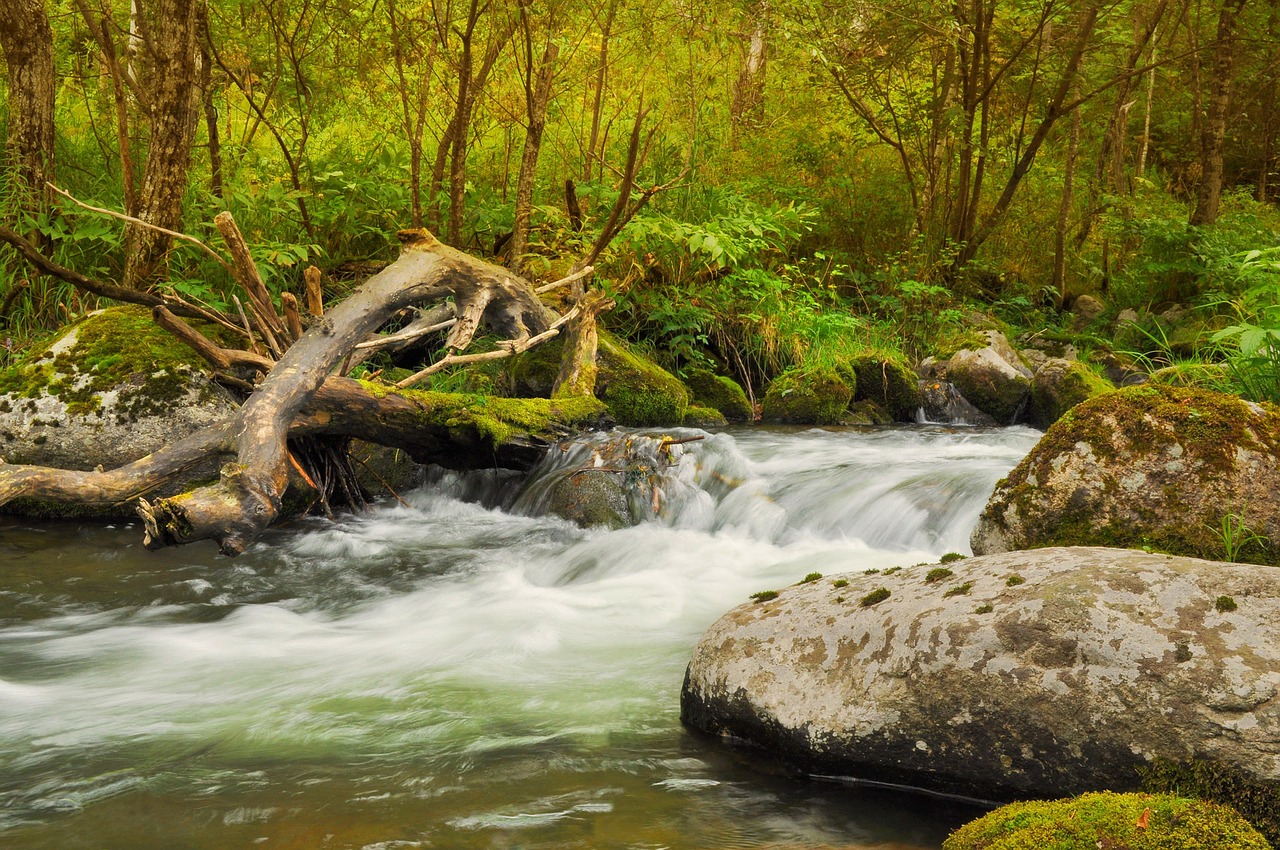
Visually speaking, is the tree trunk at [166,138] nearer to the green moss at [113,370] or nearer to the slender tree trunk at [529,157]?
the green moss at [113,370]

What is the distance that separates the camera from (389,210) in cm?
904

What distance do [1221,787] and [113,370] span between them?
6.29m

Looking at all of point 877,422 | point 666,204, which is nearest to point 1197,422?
point 877,422

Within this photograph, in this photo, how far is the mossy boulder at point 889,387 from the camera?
953cm

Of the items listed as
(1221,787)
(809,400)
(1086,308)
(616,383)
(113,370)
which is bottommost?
(1221,787)

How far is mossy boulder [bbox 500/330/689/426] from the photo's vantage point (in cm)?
806

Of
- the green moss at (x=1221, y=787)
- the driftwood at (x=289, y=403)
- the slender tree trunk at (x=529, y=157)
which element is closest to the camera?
the green moss at (x=1221, y=787)

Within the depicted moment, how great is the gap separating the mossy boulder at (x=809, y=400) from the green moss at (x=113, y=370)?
16.6 feet

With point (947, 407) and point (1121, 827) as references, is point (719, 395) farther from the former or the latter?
point (1121, 827)

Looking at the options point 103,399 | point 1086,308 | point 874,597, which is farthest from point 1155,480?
point 1086,308

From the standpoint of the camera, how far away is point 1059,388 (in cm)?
857

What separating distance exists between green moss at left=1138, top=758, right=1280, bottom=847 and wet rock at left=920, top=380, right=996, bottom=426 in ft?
23.8

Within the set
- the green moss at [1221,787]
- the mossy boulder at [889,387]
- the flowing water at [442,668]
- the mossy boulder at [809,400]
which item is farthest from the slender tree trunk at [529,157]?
the green moss at [1221,787]

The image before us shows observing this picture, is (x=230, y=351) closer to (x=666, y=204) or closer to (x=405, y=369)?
(x=405, y=369)
